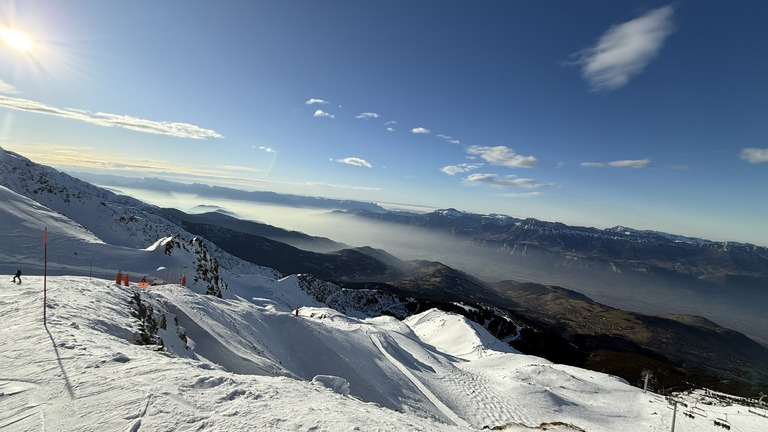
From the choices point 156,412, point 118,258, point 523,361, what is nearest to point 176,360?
point 156,412

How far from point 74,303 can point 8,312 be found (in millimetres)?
1950

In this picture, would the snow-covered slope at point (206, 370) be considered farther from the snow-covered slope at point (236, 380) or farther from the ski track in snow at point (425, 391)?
the ski track in snow at point (425, 391)

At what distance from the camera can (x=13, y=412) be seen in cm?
654

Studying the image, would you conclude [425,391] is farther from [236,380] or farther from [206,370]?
[206,370]

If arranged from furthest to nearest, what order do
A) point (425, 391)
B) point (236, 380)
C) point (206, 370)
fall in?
point (425, 391), point (206, 370), point (236, 380)

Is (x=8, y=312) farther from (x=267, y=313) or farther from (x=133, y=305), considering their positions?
(x=267, y=313)

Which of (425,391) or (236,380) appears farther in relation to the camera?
(425,391)

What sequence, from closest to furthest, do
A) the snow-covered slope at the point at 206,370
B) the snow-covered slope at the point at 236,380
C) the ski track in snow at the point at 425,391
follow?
the snow-covered slope at the point at 236,380 → the snow-covered slope at the point at 206,370 → the ski track in snow at the point at 425,391

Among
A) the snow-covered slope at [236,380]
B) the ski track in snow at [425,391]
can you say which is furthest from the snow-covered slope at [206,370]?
the ski track in snow at [425,391]

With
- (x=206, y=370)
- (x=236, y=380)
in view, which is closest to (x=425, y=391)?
(x=236, y=380)

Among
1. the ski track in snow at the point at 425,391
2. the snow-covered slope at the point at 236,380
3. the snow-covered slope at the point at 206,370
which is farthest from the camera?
the ski track in snow at the point at 425,391

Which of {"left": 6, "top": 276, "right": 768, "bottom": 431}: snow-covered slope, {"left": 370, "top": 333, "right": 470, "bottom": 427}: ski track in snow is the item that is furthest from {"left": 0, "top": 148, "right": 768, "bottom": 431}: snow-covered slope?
{"left": 370, "top": 333, "right": 470, "bottom": 427}: ski track in snow

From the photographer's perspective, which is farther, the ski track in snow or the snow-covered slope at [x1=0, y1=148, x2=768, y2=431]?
the ski track in snow

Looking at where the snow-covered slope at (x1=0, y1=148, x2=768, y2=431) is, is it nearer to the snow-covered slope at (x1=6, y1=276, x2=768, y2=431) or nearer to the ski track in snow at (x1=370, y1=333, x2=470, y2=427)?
the snow-covered slope at (x1=6, y1=276, x2=768, y2=431)
